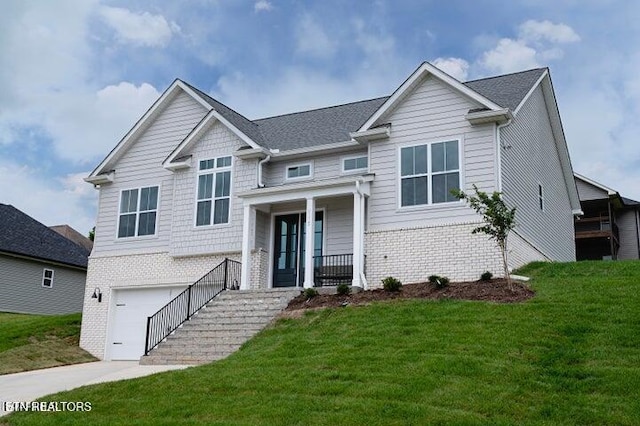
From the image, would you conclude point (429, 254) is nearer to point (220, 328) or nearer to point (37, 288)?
point (220, 328)

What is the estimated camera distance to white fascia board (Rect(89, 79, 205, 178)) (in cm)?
2375

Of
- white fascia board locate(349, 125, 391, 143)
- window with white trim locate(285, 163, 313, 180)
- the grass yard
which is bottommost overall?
the grass yard

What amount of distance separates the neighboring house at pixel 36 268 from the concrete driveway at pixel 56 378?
1411 cm

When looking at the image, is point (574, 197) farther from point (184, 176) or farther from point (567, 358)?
point (567, 358)

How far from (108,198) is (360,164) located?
8.99m

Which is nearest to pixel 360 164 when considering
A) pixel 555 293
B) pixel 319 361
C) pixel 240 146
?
pixel 240 146

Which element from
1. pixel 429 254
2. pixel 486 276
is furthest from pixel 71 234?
pixel 486 276

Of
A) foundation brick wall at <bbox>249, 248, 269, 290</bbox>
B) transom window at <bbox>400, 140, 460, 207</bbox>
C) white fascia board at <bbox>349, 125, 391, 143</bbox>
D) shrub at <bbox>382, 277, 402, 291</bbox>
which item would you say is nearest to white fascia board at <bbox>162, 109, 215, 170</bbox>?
foundation brick wall at <bbox>249, 248, 269, 290</bbox>

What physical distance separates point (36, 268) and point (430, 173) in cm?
2140

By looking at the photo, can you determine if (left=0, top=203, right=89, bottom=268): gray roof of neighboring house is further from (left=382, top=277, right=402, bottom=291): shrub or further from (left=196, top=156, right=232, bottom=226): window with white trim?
(left=382, top=277, right=402, bottom=291): shrub

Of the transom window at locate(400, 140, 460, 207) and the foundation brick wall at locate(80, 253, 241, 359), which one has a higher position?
the transom window at locate(400, 140, 460, 207)

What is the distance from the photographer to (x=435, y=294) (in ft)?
53.9

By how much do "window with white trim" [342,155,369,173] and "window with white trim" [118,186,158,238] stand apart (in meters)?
6.48

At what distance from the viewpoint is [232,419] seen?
372 inches
